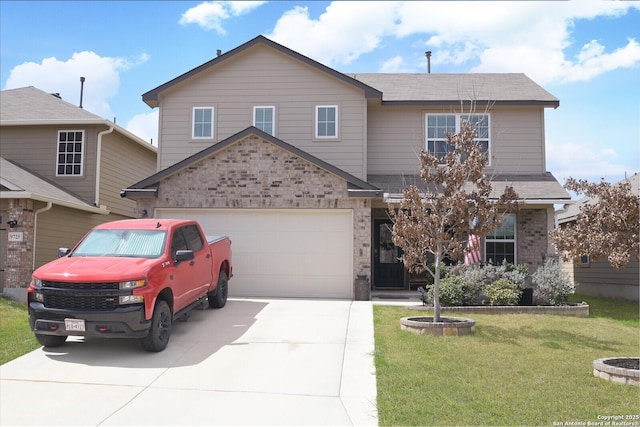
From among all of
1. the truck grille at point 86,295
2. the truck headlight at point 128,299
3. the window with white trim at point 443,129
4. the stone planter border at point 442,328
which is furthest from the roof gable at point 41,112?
the stone planter border at point 442,328

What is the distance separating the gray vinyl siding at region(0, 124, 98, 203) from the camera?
16.9 metres

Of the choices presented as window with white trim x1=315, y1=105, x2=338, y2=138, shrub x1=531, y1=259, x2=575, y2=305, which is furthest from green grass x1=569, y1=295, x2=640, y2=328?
window with white trim x1=315, y1=105, x2=338, y2=138

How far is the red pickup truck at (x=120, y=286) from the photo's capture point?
735cm

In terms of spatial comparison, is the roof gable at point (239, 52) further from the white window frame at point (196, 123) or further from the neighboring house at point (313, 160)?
the white window frame at point (196, 123)

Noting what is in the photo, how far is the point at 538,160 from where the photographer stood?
15.9 metres

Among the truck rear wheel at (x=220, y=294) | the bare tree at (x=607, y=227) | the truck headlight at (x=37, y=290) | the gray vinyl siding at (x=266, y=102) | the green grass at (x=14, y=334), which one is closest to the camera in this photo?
the bare tree at (x=607, y=227)

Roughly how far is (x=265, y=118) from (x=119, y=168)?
618 cm

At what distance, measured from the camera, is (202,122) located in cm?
1599

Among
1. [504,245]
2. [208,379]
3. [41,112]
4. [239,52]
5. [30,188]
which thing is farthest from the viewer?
[41,112]

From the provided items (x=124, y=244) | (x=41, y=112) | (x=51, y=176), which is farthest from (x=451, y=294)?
(x=41, y=112)

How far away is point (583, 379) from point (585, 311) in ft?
18.3

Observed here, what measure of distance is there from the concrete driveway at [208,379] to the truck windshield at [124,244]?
57.7 inches

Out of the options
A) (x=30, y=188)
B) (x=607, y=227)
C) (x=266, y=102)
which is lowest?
(x=607, y=227)

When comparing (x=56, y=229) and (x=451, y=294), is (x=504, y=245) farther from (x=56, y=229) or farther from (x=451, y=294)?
(x=56, y=229)
